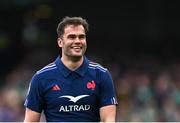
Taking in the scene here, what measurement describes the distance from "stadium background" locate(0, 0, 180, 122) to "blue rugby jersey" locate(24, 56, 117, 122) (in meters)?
7.44

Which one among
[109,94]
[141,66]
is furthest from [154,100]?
[109,94]

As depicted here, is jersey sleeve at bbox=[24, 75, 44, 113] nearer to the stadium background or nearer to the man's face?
the man's face

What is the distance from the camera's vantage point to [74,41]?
7836mm

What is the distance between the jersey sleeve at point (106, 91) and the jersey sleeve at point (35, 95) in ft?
1.80

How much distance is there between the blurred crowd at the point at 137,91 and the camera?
13.9 meters

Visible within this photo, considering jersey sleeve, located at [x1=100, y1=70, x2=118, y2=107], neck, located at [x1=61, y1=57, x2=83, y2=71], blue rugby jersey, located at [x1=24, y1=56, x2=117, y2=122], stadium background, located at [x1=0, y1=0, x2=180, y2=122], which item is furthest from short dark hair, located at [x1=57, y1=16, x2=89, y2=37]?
stadium background, located at [x1=0, y1=0, x2=180, y2=122]

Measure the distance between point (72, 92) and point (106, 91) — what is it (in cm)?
31

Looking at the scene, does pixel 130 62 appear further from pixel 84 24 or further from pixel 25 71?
pixel 84 24

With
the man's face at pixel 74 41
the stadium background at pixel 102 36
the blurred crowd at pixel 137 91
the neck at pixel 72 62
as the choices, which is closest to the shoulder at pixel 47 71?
the neck at pixel 72 62

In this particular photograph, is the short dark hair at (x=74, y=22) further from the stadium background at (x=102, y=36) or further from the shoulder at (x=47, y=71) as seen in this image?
the stadium background at (x=102, y=36)

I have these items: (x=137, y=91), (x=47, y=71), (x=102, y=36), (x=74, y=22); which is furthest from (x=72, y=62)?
(x=102, y=36)

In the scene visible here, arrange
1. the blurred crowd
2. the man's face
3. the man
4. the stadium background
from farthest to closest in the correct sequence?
the stadium background < the blurred crowd < the man < the man's face

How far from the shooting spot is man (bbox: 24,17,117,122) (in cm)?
798

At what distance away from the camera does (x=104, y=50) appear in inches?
706
